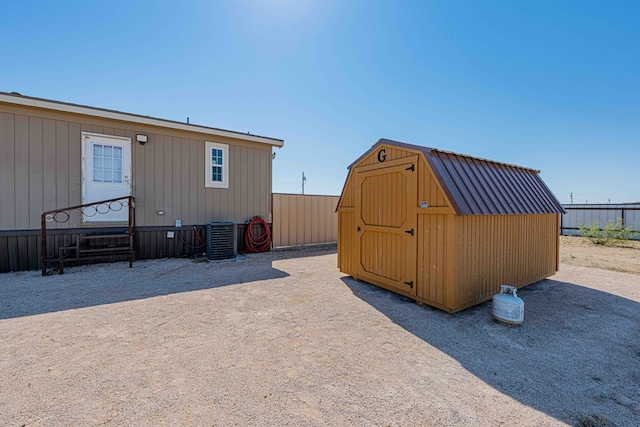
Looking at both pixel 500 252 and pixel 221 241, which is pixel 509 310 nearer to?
pixel 500 252

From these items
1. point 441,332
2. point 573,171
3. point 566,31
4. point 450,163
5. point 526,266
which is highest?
point 566,31

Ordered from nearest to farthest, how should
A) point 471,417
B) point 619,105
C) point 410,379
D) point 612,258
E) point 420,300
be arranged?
point 471,417 → point 410,379 → point 420,300 → point 612,258 → point 619,105

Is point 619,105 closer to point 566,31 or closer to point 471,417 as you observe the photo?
point 566,31

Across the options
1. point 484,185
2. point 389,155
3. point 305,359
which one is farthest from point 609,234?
point 305,359

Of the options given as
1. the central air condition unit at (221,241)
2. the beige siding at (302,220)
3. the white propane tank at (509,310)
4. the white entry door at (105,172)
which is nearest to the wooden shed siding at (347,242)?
the white propane tank at (509,310)

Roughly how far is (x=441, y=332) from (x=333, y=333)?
3.77ft

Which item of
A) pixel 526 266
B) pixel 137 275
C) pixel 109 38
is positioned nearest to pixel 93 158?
pixel 109 38

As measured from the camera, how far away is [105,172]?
5.73 meters

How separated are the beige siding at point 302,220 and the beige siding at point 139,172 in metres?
0.50

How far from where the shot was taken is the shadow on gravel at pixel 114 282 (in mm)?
3389

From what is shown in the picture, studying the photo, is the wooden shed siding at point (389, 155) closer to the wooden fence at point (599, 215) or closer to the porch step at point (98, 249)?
the porch step at point (98, 249)

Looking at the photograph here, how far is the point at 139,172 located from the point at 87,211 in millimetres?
1294

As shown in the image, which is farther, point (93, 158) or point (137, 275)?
point (93, 158)

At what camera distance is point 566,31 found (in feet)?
19.2
